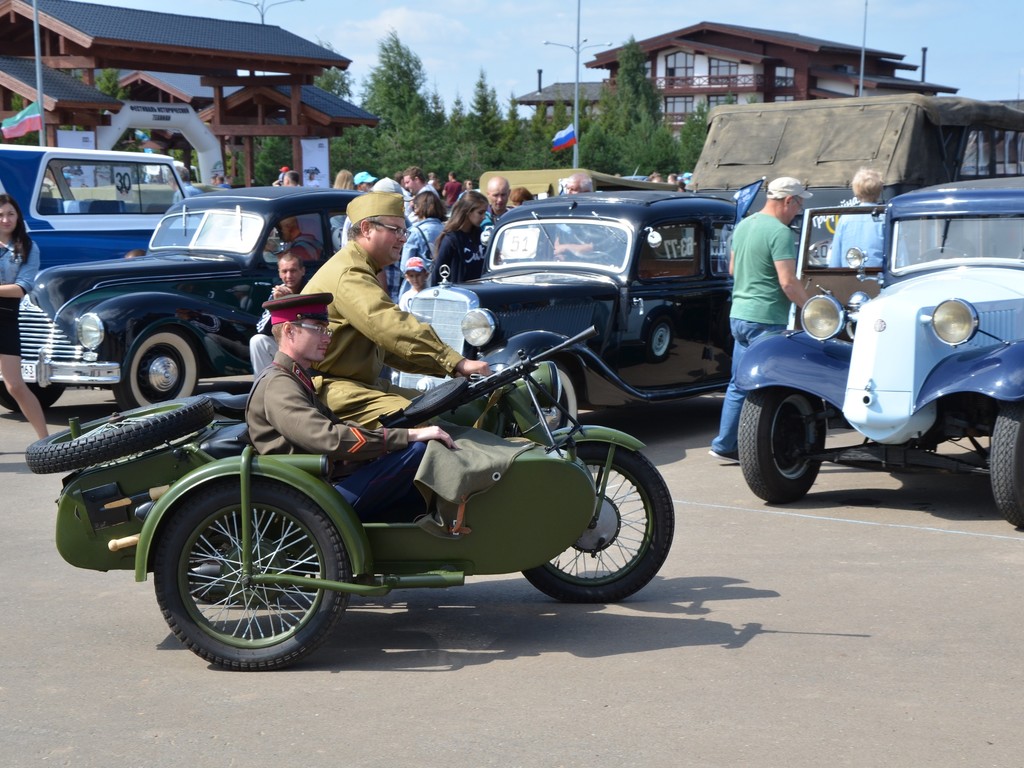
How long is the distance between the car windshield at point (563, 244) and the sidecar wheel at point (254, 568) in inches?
217

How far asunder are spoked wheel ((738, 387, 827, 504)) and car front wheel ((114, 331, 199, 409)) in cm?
518

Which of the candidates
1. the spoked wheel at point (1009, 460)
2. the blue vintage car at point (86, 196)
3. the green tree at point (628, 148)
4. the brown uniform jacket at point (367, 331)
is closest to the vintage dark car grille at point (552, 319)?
the spoked wheel at point (1009, 460)

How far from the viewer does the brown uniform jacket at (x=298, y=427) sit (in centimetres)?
471

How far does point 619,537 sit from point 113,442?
7.07 feet

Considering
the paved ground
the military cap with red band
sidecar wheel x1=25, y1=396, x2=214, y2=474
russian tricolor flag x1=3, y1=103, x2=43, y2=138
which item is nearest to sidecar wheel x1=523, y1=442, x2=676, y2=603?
the paved ground

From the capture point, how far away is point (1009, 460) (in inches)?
264

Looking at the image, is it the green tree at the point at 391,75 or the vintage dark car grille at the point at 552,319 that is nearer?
the vintage dark car grille at the point at 552,319

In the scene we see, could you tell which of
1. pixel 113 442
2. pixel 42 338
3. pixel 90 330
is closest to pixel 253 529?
pixel 113 442

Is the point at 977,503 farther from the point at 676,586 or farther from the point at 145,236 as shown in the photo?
the point at 145,236

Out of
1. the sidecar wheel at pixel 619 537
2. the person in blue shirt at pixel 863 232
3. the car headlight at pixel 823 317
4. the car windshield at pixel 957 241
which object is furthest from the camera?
the person in blue shirt at pixel 863 232

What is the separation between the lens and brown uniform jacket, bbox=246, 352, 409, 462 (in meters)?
4.71

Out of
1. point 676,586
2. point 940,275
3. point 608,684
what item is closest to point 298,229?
point 940,275

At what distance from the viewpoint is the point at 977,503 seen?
768cm

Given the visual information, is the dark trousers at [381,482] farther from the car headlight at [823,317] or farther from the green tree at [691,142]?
the green tree at [691,142]
